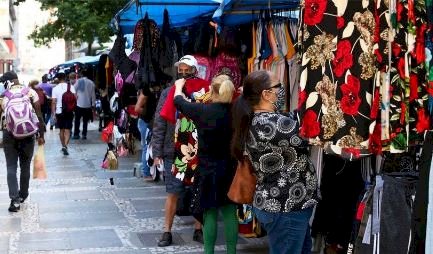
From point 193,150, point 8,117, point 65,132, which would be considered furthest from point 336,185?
point 65,132

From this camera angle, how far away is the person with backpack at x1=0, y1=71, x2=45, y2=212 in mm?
7941

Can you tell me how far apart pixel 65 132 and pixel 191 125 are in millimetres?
9572

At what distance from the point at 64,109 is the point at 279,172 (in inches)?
472

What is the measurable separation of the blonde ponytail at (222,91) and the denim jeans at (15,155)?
3600mm

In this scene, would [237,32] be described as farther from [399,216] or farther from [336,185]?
[399,216]

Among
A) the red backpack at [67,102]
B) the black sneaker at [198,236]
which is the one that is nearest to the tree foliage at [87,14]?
the red backpack at [67,102]

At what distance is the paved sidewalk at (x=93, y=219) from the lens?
6.62 metres

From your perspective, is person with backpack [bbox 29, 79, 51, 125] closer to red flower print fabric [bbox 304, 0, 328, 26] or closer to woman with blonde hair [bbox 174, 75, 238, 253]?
woman with blonde hair [bbox 174, 75, 238, 253]

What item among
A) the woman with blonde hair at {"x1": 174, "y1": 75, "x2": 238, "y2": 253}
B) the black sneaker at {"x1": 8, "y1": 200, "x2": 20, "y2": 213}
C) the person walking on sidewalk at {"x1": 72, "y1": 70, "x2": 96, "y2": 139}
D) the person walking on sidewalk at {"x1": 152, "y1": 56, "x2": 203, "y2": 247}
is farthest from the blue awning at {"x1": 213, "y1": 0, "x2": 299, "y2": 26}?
the person walking on sidewalk at {"x1": 72, "y1": 70, "x2": 96, "y2": 139}

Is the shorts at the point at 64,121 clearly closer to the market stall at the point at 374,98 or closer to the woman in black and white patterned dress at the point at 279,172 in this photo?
the market stall at the point at 374,98

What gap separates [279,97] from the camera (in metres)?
4.44

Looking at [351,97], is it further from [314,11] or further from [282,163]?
[282,163]

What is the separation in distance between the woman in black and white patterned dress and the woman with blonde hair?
108cm

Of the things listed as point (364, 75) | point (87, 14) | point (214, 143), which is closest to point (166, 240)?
point (214, 143)
